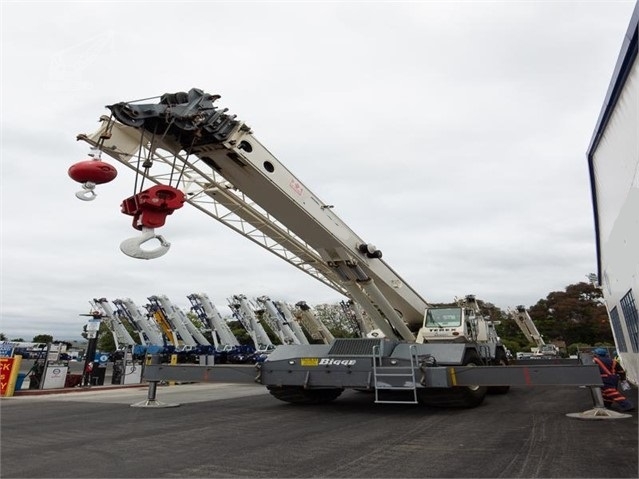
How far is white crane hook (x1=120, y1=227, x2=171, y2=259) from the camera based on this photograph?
6439mm

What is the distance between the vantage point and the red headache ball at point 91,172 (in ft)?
21.6

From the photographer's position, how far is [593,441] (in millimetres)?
5688

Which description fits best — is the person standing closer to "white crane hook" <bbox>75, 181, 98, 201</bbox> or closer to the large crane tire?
the large crane tire

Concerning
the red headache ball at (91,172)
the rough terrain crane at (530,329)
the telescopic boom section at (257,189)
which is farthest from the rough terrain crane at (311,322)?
the red headache ball at (91,172)

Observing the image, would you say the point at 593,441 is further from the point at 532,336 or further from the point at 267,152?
the point at 532,336

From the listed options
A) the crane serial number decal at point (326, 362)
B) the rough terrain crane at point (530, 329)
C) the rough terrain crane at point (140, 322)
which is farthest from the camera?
the rough terrain crane at point (140, 322)

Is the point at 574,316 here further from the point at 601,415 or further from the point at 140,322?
the point at 601,415

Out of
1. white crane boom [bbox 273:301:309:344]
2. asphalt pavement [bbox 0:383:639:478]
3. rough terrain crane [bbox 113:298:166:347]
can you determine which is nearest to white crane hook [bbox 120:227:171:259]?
asphalt pavement [bbox 0:383:639:478]

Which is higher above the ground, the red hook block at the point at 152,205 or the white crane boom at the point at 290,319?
the white crane boom at the point at 290,319

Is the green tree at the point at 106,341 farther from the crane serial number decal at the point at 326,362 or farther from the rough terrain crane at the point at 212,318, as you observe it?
the crane serial number decal at the point at 326,362

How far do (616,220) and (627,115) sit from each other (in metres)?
3.22

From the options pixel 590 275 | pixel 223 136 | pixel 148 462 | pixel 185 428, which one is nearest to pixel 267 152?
pixel 223 136

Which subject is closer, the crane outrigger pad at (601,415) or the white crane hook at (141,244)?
the white crane hook at (141,244)

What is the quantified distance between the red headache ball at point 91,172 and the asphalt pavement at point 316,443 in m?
3.53
